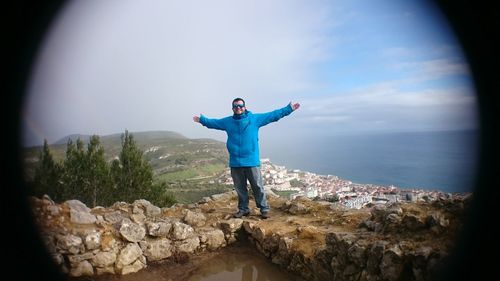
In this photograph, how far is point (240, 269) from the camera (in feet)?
20.7

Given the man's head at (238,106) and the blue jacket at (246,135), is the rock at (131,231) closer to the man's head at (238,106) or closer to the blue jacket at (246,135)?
the blue jacket at (246,135)

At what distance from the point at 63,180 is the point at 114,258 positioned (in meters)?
21.3

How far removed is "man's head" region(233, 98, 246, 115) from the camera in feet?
24.1

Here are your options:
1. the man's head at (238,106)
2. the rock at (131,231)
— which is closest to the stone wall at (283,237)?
the rock at (131,231)

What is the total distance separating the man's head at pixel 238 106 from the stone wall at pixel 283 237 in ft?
8.50

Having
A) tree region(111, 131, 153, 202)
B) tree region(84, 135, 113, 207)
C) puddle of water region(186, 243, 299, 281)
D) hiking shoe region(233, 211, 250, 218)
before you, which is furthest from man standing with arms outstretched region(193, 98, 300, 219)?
tree region(84, 135, 113, 207)

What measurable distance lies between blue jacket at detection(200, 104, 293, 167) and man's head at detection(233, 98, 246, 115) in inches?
4.3

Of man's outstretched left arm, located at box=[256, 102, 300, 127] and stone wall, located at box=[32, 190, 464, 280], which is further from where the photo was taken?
man's outstretched left arm, located at box=[256, 102, 300, 127]

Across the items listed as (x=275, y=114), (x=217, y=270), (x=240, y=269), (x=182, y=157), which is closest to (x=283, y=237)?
(x=240, y=269)

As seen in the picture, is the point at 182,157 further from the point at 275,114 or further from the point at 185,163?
the point at 275,114

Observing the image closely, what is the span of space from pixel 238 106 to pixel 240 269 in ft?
11.6

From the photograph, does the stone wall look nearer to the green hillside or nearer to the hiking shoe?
the hiking shoe

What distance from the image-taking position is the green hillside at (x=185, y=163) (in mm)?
52469

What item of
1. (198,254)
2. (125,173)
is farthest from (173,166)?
(198,254)
